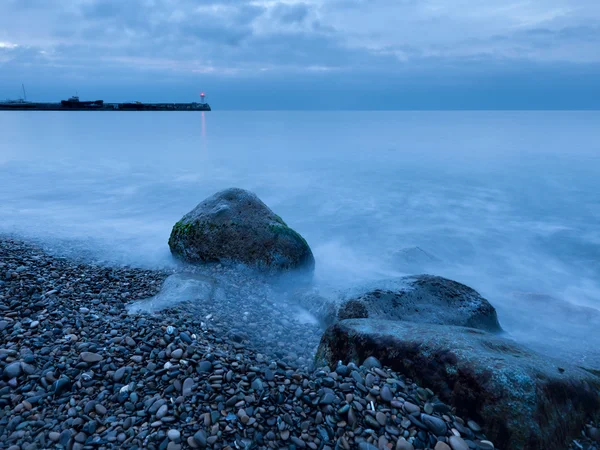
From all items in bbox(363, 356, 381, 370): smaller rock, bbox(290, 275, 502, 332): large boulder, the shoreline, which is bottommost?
bbox(290, 275, 502, 332): large boulder

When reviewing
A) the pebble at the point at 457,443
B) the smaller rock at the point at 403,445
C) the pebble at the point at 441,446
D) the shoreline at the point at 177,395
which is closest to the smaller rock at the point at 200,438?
the shoreline at the point at 177,395

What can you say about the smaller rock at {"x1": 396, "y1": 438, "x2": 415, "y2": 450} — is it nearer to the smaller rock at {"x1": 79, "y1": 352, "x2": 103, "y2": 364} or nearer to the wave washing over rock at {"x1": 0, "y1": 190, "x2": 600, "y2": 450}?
the wave washing over rock at {"x1": 0, "y1": 190, "x2": 600, "y2": 450}

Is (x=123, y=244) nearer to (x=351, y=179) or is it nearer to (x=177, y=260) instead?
(x=177, y=260)

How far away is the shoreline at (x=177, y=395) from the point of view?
→ 271 cm

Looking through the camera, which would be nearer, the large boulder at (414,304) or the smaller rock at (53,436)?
the smaller rock at (53,436)

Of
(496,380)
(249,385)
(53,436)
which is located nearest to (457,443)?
(496,380)

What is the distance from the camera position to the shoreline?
8.88 ft

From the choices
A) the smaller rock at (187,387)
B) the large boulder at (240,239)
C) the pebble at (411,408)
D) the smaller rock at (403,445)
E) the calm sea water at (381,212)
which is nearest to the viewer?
the smaller rock at (403,445)

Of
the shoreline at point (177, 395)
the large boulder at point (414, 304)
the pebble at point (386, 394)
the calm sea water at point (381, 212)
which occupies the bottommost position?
the calm sea water at point (381, 212)

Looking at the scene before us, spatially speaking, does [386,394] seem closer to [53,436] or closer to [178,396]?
[178,396]

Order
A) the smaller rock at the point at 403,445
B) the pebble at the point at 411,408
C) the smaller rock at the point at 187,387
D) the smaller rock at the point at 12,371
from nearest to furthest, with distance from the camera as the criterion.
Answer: the smaller rock at the point at 403,445 < the pebble at the point at 411,408 < the smaller rock at the point at 187,387 < the smaller rock at the point at 12,371

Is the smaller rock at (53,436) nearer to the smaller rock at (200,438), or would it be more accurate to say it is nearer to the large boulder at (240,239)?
the smaller rock at (200,438)

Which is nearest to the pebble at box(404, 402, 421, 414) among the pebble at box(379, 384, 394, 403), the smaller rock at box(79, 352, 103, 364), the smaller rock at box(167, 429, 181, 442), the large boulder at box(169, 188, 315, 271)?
the pebble at box(379, 384, 394, 403)

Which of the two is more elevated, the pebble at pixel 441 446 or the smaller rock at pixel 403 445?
the smaller rock at pixel 403 445
